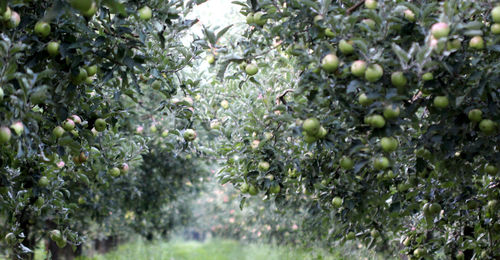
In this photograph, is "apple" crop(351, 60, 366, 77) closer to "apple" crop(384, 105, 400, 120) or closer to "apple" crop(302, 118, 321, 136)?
"apple" crop(384, 105, 400, 120)

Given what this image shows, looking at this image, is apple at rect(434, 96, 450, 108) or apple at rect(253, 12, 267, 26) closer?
apple at rect(434, 96, 450, 108)

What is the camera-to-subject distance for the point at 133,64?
108 inches

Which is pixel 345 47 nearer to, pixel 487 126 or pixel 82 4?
pixel 487 126

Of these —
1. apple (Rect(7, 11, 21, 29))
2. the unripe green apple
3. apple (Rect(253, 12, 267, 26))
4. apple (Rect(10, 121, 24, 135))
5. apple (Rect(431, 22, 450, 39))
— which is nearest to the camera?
apple (Rect(431, 22, 450, 39))

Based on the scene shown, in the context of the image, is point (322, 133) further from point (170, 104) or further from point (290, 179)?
point (170, 104)

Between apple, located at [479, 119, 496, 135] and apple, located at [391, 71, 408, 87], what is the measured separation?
0.52m

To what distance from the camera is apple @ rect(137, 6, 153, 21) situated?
8.57 feet

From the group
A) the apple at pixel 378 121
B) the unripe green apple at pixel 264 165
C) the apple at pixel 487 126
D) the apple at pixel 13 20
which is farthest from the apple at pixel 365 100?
the apple at pixel 13 20

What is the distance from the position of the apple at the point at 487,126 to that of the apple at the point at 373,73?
0.65 metres

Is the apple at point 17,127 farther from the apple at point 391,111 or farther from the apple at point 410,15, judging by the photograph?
the apple at point 410,15

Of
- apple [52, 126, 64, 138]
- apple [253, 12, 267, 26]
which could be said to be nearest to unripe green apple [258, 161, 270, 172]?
apple [253, 12, 267, 26]

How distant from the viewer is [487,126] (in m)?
2.30

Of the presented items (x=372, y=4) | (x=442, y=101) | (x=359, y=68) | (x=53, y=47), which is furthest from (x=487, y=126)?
(x=53, y=47)

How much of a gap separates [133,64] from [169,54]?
1.07 metres
